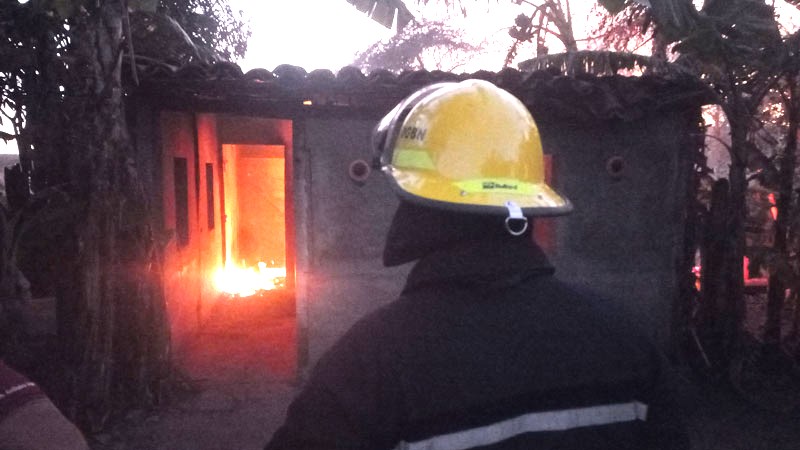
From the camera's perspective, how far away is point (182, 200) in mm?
7973

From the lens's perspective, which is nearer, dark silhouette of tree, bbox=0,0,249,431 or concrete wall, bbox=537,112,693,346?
dark silhouette of tree, bbox=0,0,249,431

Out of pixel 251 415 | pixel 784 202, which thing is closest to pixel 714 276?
pixel 784 202

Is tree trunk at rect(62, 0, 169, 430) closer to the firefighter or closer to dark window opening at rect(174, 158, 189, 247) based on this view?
dark window opening at rect(174, 158, 189, 247)

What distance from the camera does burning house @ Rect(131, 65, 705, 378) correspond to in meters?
6.07

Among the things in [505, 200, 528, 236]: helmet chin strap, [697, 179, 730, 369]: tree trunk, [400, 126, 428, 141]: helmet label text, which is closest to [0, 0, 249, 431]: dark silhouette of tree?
[400, 126, 428, 141]: helmet label text

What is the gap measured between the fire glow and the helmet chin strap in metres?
9.36

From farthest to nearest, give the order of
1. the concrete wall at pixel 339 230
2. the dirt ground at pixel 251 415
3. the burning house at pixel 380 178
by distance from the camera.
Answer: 1. the concrete wall at pixel 339 230
2. the burning house at pixel 380 178
3. the dirt ground at pixel 251 415

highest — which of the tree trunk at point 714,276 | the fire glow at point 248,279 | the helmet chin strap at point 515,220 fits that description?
the helmet chin strap at point 515,220

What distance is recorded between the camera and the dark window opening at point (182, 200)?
7.80 metres

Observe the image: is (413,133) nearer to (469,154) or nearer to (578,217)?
(469,154)

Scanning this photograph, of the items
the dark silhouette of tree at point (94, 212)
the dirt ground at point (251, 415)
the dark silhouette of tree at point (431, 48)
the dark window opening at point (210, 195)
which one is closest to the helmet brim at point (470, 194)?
the dark silhouette of tree at point (94, 212)

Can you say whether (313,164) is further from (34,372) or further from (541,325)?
(541,325)

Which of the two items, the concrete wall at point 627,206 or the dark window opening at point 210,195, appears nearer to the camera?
the concrete wall at point 627,206

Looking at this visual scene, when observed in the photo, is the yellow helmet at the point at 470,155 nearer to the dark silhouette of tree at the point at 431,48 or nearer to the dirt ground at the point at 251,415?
the dirt ground at the point at 251,415
